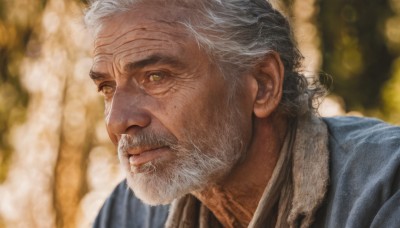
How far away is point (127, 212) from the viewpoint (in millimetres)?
3850

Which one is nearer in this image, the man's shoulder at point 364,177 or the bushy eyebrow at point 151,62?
Answer: the man's shoulder at point 364,177

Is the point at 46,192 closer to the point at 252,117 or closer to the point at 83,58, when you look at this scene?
the point at 83,58

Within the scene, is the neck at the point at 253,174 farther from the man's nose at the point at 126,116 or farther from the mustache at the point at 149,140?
the man's nose at the point at 126,116

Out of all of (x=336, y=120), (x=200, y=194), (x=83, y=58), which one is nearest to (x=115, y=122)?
(x=200, y=194)

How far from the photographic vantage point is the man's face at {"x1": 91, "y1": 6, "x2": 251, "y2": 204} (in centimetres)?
309

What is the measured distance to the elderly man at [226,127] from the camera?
3.07 m

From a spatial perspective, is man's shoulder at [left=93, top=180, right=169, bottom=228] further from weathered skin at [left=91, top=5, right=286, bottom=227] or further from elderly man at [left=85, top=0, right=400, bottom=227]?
weathered skin at [left=91, top=5, right=286, bottom=227]

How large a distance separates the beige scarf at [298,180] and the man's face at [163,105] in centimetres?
22

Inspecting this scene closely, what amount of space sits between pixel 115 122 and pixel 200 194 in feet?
1.87

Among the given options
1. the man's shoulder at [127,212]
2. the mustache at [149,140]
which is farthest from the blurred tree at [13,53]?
the mustache at [149,140]

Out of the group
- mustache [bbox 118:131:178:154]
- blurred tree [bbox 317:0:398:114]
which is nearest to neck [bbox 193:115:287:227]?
mustache [bbox 118:131:178:154]

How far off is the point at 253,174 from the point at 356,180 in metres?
0.46

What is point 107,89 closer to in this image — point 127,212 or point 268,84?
point 268,84

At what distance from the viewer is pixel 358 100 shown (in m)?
5.77
